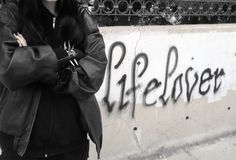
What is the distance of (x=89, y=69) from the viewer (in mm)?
2061

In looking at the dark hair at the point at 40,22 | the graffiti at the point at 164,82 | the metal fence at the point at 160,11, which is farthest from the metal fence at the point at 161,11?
the dark hair at the point at 40,22

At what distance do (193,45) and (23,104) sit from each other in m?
2.32

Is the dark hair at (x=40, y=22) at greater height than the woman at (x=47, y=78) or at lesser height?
greater

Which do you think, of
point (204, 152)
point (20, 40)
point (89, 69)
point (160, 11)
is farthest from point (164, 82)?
point (20, 40)

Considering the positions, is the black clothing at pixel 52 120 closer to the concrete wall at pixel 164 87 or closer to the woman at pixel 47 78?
the woman at pixel 47 78

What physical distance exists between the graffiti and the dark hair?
1.22m

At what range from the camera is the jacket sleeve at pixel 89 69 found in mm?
2025

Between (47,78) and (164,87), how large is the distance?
2.04 m

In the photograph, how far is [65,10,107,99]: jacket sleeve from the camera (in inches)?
79.7

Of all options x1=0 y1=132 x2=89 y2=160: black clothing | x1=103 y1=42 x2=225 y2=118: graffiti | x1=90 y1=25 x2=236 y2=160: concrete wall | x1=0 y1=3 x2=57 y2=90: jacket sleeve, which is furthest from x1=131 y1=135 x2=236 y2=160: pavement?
x1=0 y1=3 x2=57 y2=90: jacket sleeve

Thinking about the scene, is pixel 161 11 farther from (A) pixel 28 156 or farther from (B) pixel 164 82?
(A) pixel 28 156

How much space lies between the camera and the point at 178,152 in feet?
13.4

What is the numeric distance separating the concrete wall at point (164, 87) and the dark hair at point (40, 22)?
1135mm

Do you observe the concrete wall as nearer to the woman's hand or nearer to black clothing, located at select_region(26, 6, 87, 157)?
black clothing, located at select_region(26, 6, 87, 157)
